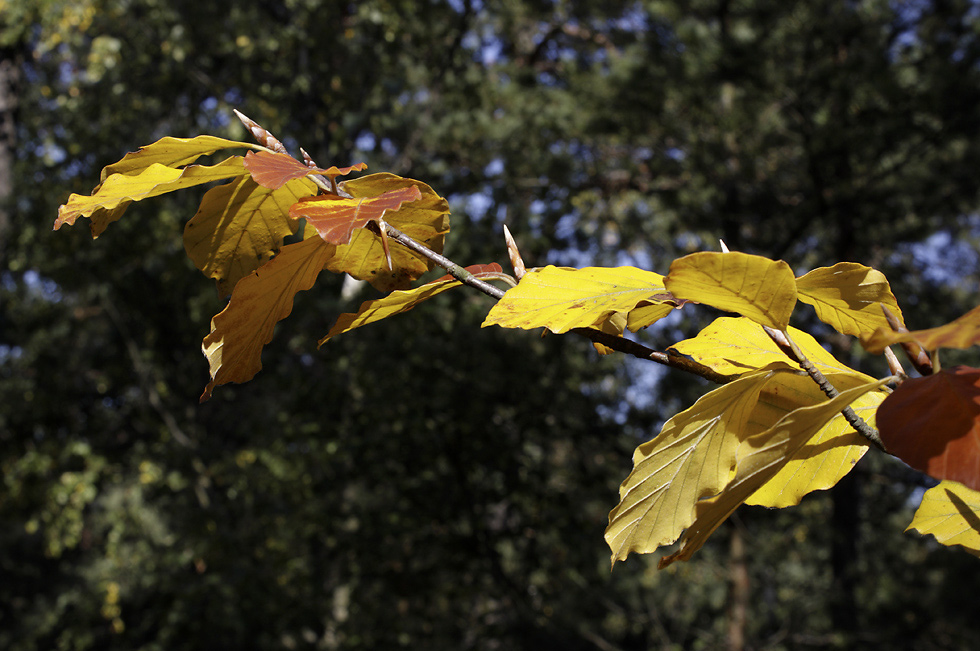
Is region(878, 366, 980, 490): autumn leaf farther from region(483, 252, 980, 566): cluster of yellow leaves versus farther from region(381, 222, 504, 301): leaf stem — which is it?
region(381, 222, 504, 301): leaf stem

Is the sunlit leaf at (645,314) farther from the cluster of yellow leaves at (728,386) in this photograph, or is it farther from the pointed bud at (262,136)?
the pointed bud at (262,136)

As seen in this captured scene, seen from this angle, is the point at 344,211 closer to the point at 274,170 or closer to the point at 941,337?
the point at 274,170

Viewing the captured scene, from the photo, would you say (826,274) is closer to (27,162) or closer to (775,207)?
(775,207)

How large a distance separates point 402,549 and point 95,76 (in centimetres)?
244

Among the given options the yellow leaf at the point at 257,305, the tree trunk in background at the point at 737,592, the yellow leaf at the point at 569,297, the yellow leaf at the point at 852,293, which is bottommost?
the tree trunk in background at the point at 737,592

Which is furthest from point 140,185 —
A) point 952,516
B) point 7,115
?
point 7,115

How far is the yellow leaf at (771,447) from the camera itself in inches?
11.1

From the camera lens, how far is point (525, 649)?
2393 mm

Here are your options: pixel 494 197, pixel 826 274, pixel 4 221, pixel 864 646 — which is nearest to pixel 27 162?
pixel 4 221

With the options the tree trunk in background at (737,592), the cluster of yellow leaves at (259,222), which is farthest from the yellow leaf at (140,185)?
the tree trunk in background at (737,592)

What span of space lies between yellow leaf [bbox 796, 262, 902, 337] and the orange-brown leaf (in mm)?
200

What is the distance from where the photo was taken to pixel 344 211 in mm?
333

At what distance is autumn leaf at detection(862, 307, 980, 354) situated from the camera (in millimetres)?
223

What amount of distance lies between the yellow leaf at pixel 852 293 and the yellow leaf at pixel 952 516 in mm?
100
